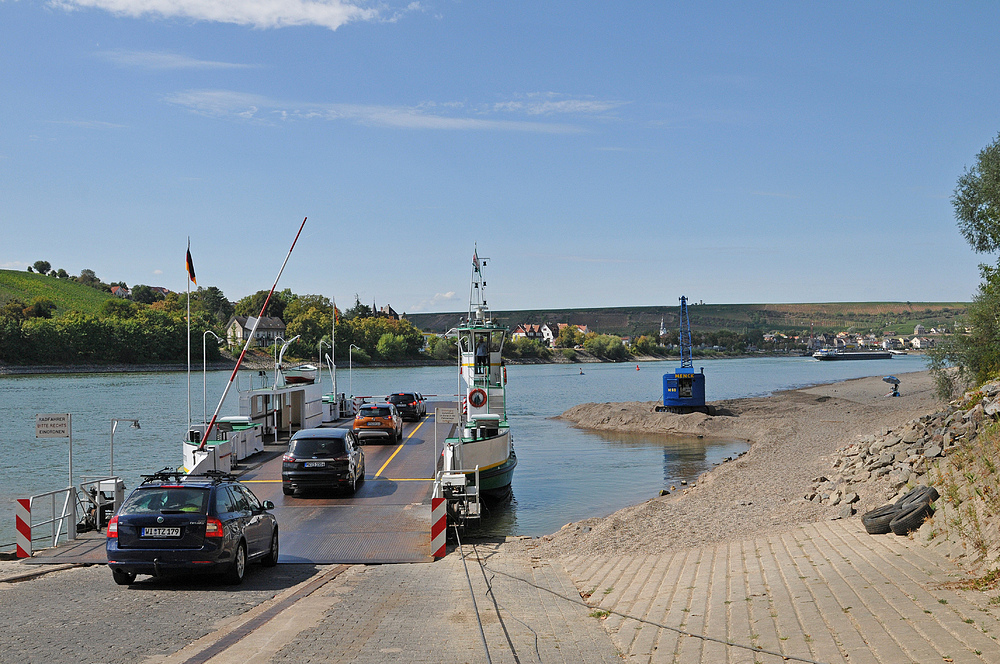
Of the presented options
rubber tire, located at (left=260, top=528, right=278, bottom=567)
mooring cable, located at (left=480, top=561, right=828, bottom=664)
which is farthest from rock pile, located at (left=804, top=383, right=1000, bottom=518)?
rubber tire, located at (left=260, top=528, right=278, bottom=567)

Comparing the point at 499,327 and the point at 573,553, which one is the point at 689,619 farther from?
the point at 499,327

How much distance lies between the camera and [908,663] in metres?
6.36

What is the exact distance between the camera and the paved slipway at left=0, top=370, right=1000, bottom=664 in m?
7.28

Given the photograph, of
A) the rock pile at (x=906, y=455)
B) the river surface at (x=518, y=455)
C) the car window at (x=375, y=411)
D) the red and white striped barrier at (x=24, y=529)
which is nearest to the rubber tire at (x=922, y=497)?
the rock pile at (x=906, y=455)

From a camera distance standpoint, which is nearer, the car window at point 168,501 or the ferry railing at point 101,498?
the car window at point 168,501

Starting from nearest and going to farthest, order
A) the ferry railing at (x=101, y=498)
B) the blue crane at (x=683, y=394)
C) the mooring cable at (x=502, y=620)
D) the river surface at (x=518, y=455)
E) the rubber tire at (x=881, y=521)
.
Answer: the mooring cable at (x=502, y=620) < the rubber tire at (x=881, y=521) < the ferry railing at (x=101, y=498) < the river surface at (x=518, y=455) < the blue crane at (x=683, y=394)

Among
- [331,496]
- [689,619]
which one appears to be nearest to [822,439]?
[331,496]

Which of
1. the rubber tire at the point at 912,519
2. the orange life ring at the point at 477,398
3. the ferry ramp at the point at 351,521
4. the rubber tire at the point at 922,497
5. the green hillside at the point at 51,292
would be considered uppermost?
the green hillside at the point at 51,292

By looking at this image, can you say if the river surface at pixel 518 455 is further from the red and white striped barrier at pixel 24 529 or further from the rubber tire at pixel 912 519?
the rubber tire at pixel 912 519

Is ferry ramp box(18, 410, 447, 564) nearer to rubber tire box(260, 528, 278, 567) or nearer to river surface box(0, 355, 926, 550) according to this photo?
rubber tire box(260, 528, 278, 567)

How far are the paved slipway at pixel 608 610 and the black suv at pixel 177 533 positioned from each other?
375 mm

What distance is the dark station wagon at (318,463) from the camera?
18.9m

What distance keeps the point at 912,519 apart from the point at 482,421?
44.8 feet

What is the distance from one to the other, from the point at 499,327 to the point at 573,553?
15292 millimetres
